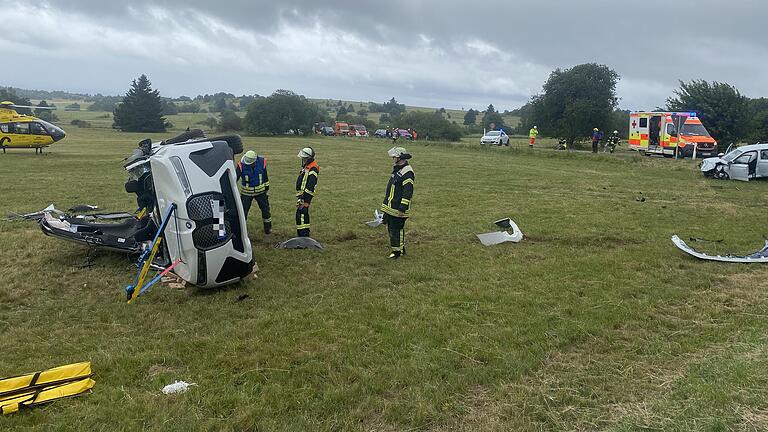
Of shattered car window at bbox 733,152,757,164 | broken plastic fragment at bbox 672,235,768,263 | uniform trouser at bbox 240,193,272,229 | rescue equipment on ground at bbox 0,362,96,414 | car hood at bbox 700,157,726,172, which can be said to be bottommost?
rescue equipment on ground at bbox 0,362,96,414

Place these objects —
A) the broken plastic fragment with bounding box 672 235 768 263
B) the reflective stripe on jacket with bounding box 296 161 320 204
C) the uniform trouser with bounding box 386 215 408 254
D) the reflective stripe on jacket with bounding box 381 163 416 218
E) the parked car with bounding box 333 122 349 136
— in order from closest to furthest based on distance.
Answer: the broken plastic fragment with bounding box 672 235 768 263, the reflective stripe on jacket with bounding box 381 163 416 218, the uniform trouser with bounding box 386 215 408 254, the reflective stripe on jacket with bounding box 296 161 320 204, the parked car with bounding box 333 122 349 136

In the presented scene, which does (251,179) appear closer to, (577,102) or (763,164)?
(763,164)

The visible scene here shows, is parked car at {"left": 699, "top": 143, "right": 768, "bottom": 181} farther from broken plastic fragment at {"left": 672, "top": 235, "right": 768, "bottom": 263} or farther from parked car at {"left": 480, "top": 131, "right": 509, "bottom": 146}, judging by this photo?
parked car at {"left": 480, "top": 131, "right": 509, "bottom": 146}

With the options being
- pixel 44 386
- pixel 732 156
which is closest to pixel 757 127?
pixel 732 156

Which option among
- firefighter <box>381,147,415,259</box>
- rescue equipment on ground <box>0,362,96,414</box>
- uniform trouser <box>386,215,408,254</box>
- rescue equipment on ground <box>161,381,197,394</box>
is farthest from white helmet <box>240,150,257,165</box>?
rescue equipment on ground <box>161,381,197,394</box>

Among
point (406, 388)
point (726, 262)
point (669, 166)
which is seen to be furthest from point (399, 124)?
point (406, 388)

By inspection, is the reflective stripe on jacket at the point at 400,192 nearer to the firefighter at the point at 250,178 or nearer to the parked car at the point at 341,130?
the firefighter at the point at 250,178

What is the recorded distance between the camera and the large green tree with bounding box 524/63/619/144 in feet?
120

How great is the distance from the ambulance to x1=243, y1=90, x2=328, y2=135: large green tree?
4114cm

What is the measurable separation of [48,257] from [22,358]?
13.0 feet

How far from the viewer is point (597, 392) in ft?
12.9

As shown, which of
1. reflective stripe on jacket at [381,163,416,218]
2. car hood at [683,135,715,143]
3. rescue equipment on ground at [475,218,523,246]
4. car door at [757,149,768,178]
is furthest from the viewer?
car hood at [683,135,715,143]

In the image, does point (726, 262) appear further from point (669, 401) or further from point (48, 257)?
point (48, 257)

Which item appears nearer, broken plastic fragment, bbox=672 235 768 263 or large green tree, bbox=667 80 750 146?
broken plastic fragment, bbox=672 235 768 263
